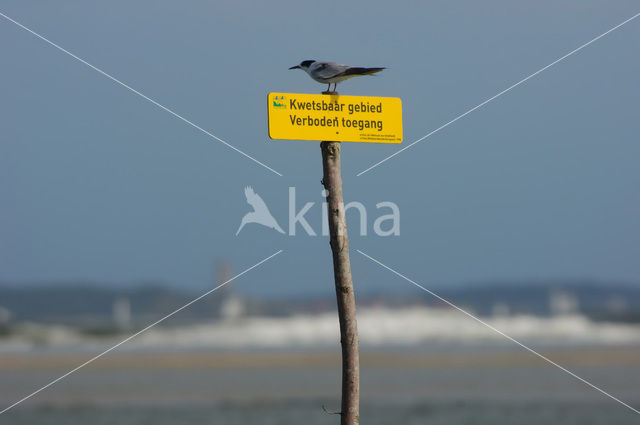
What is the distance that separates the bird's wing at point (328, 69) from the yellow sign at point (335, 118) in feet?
0.45

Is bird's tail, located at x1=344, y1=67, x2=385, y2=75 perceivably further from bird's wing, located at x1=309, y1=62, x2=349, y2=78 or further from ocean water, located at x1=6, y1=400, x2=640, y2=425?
ocean water, located at x1=6, y1=400, x2=640, y2=425

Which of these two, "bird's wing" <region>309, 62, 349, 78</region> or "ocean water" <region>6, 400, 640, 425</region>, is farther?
"ocean water" <region>6, 400, 640, 425</region>

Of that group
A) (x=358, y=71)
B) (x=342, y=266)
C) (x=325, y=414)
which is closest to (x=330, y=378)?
(x=325, y=414)

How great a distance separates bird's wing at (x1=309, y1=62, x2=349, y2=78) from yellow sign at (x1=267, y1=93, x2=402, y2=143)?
0.45ft

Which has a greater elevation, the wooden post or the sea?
the wooden post

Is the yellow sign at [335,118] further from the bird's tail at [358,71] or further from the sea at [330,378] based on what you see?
the sea at [330,378]

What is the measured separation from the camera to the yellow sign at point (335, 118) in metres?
6.21

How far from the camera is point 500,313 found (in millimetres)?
56250

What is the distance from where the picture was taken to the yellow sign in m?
6.21

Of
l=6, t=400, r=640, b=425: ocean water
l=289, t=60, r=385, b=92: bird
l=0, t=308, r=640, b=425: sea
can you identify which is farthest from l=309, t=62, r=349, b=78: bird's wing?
l=6, t=400, r=640, b=425: ocean water

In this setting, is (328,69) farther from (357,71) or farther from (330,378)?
(330,378)

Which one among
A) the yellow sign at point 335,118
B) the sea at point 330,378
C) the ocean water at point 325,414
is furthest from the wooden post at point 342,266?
the ocean water at point 325,414

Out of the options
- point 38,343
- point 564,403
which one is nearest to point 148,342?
point 38,343

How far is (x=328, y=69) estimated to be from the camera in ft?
20.9
